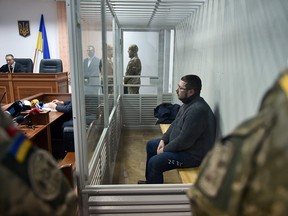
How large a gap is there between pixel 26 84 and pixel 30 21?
108 inches

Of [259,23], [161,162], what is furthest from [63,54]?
[259,23]

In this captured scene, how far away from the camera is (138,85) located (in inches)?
179

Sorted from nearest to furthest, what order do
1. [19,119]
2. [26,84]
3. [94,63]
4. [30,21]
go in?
1. [94,63]
2. [19,119]
3. [26,84]
4. [30,21]

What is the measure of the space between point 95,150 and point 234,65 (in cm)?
118

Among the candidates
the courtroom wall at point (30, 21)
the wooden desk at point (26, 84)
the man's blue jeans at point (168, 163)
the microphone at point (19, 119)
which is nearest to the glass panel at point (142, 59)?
the wooden desk at point (26, 84)

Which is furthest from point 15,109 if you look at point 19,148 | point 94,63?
point 19,148

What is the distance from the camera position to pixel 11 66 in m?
5.43

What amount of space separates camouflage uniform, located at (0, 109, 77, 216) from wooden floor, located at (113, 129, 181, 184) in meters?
2.36

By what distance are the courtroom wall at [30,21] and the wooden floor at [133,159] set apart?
3941 millimetres

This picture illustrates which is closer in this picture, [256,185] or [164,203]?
[256,185]

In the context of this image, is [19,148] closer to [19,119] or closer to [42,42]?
[19,119]

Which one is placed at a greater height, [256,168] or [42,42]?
[42,42]

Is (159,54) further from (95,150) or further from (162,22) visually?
(95,150)

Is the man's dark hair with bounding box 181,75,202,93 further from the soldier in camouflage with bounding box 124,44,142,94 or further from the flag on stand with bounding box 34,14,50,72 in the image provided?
the flag on stand with bounding box 34,14,50,72
